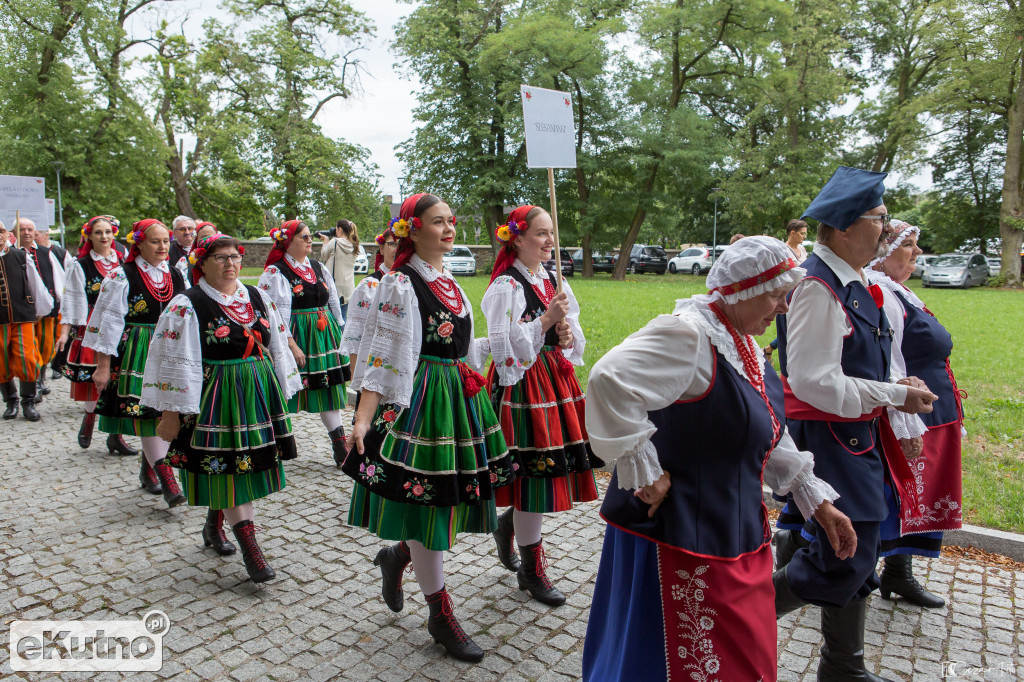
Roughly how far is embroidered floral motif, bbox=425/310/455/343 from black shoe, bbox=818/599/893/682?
78.9 inches

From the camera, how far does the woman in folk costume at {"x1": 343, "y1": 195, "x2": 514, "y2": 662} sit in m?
3.19

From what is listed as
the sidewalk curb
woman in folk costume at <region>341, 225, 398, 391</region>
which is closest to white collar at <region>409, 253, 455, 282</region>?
woman in folk costume at <region>341, 225, 398, 391</region>

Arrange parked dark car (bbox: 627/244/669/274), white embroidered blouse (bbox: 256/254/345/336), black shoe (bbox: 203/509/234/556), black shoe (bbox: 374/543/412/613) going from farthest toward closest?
parked dark car (bbox: 627/244/669/274) → white embroidered blouse (bbox: 256/254/345/336) → black shoe (bbox: 203/509/234/556) → black shoe (bbox: 374/543/412/613)

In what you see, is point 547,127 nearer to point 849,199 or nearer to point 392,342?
point 392,342

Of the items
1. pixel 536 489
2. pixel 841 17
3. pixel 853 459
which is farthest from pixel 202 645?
pixel 841 17

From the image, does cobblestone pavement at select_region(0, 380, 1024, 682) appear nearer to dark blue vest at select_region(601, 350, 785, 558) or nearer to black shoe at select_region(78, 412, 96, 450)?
black shoe at select_region(78, 412, 96, 450)

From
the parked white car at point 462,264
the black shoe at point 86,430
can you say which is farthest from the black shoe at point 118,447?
the parked white car at point 462,264

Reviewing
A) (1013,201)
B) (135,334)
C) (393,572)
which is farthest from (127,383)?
Result: (1013,201)

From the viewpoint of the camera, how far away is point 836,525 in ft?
7.97

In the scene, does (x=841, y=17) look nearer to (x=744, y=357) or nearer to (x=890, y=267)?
(x=890, y=267)

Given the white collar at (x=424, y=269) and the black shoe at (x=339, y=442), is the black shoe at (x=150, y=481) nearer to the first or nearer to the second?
the black shoe at (x=339, y=442)

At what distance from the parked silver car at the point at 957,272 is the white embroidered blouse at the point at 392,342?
2924cm

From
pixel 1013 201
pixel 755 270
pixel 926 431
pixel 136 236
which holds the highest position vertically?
pixel 1013 201

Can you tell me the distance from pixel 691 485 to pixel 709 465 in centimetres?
8
